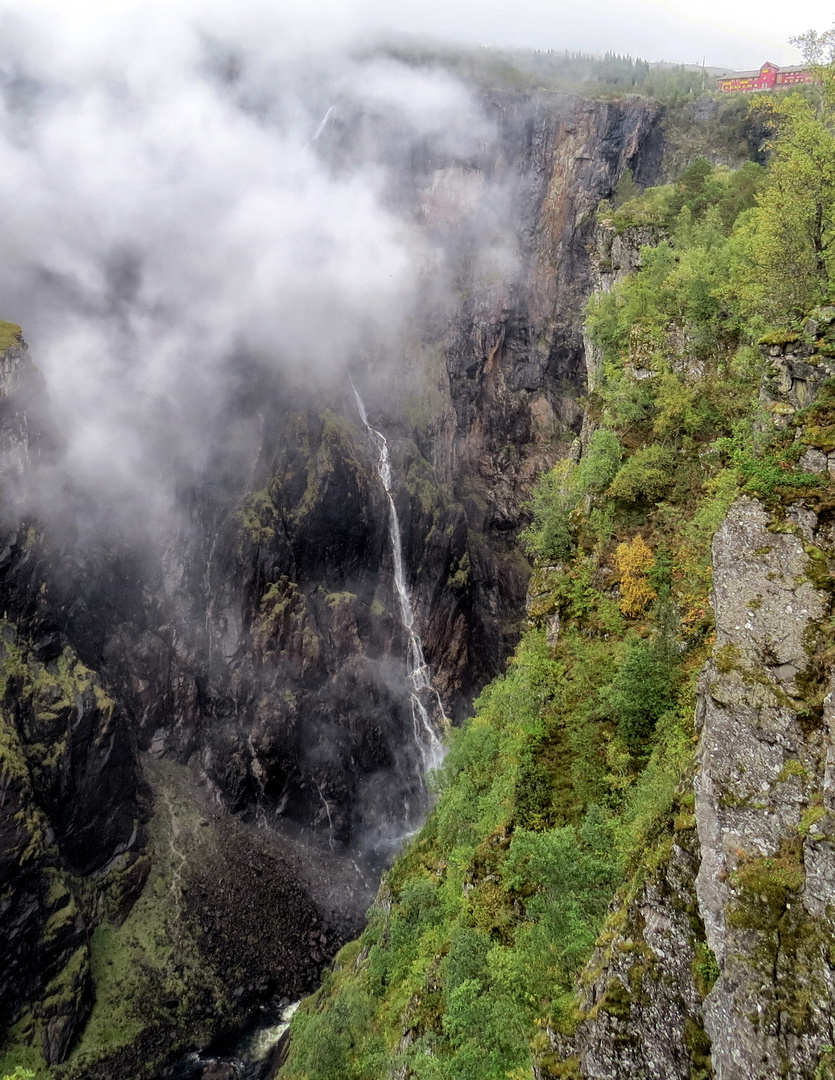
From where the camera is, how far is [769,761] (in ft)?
35.2

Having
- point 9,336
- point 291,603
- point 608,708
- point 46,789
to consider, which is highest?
point 608,708

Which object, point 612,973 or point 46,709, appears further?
point 46,709

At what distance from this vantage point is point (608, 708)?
17.3 meters

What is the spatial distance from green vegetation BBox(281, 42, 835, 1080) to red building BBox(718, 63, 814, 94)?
99.1 m

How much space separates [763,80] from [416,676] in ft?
379

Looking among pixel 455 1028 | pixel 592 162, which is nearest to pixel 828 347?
pixel 455 1028

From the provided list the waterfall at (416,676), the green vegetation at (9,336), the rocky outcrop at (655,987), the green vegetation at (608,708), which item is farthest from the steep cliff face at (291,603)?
the rocky outcrop at (655,987)

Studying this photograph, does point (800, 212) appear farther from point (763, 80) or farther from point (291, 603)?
point (763, 80)

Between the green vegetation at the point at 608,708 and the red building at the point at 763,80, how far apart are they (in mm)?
99067

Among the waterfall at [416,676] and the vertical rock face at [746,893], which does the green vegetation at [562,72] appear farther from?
the vertical rock face at [746,893]

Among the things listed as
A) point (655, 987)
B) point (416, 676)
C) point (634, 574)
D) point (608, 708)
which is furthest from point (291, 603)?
point (655, 987)

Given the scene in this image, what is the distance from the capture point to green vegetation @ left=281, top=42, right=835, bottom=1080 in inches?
519

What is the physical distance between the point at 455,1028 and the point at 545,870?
15.7 ft

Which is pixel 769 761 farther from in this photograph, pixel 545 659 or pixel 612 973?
pixel 545 659
